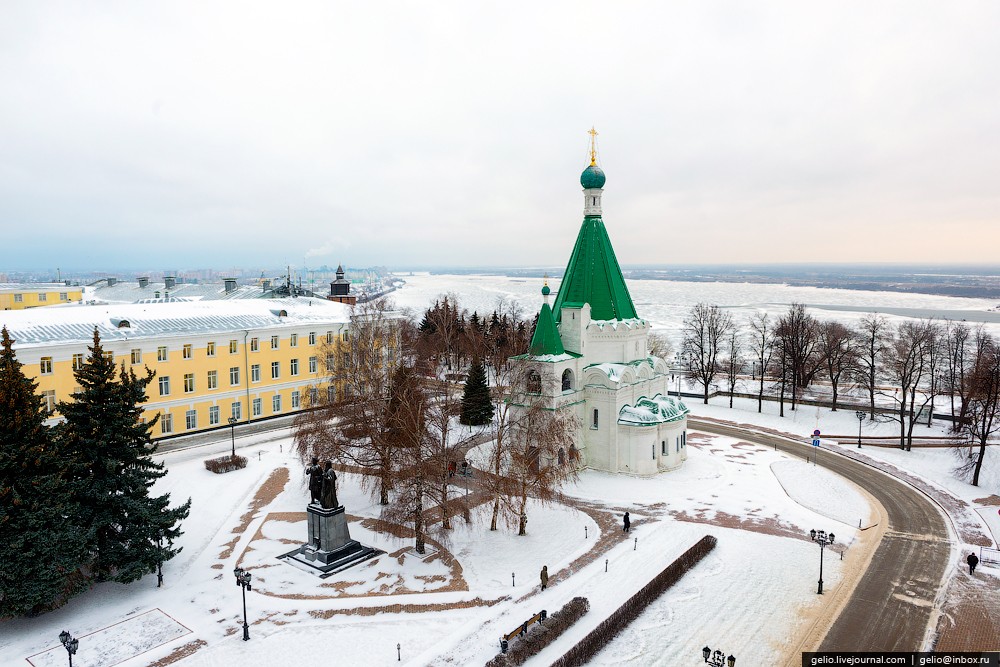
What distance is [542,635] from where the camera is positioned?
625 inches

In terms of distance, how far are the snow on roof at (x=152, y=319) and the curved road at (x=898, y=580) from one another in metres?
35.5

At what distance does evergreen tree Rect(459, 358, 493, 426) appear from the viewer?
1513 inches

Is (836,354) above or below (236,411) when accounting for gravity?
above

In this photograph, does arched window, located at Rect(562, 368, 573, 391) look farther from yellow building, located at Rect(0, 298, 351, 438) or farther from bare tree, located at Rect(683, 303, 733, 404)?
bare tree, located at Rect(683, 303, 733, 404)

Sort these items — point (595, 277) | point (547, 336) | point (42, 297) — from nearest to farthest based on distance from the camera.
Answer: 1. point (547, 336)
2. point (595, 277)
3. point (42, 297)

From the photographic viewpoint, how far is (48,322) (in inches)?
1268

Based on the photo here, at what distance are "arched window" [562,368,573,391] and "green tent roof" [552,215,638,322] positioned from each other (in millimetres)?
2999

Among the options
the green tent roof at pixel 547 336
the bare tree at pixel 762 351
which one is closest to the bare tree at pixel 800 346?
the bare tree at pixel 762 351

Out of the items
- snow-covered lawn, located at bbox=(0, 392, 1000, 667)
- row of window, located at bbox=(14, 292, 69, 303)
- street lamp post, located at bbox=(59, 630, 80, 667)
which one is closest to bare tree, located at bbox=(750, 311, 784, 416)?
snow-covered lawn, located at bbox=(0, 392, 1000, 667)

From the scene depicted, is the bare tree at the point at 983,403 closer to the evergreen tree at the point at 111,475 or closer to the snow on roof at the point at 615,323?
the snow on roof at the point at 615,323

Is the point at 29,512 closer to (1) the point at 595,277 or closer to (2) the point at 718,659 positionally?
(2) the point at 718,659

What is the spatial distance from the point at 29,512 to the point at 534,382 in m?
19.9

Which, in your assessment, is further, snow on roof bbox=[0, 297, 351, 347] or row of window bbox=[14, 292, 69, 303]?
row of window bbox=[14, 292, 69, 303]

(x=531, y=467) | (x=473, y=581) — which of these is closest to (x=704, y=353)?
(x=531, y=467)
